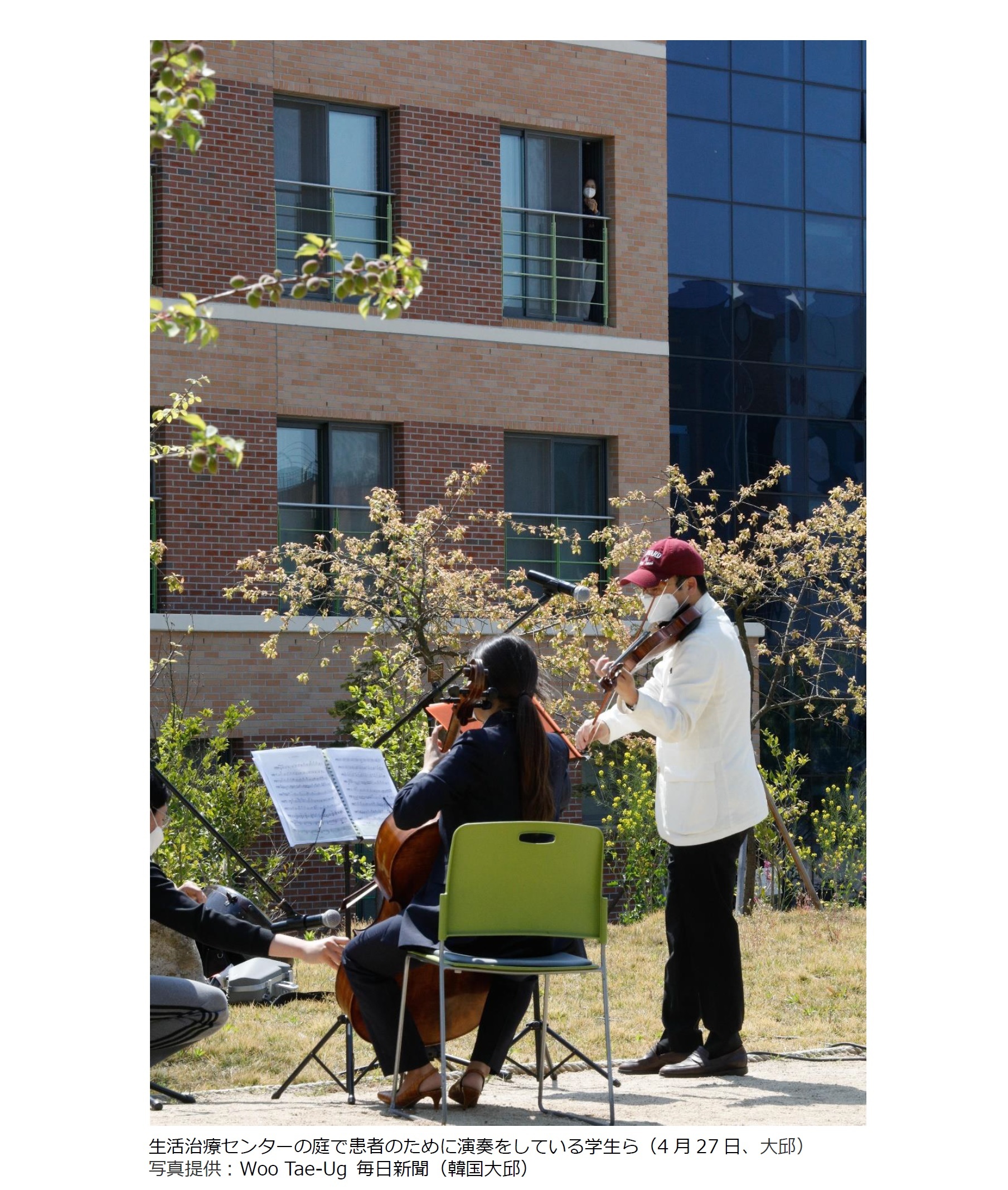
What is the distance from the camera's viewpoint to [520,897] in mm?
4910

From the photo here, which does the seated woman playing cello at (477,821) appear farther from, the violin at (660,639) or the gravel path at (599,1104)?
Result: the violin at (660,639)

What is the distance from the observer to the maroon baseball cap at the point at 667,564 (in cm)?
605

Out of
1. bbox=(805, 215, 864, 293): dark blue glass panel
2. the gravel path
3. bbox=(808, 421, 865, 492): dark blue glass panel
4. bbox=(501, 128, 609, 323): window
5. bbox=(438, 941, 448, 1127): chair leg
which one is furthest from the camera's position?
bbox=(805, 215, 864, 293): dark blue glass panel

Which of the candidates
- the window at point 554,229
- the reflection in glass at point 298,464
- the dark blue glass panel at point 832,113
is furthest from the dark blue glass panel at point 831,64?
the reflection in glass at point 298,464

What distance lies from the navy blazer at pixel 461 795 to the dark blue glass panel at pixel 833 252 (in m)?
15.5

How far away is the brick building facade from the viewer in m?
14.0

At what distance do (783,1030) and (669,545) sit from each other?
2.47 meters

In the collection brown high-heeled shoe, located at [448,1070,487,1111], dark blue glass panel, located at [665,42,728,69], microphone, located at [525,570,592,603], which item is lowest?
brown high-heeled shoe, located at [448,1070,487,1111]

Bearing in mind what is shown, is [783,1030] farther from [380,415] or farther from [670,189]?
[670,189]

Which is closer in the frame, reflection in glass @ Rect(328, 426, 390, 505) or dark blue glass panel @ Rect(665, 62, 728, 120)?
reflection in glass @ Rect(328, 426, 390, 505)

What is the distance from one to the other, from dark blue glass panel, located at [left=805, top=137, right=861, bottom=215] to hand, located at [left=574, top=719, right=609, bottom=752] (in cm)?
1485

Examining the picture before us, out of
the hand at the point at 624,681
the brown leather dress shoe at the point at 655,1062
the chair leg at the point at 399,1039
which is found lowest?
the brown leather dress shoe at the point at 655,1062

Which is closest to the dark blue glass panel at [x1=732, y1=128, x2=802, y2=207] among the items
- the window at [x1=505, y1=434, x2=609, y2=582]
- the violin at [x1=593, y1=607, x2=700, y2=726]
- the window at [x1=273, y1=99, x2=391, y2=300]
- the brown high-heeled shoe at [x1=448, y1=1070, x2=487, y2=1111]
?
the window at [x1=505, y1=434, x2=609, y2=582]

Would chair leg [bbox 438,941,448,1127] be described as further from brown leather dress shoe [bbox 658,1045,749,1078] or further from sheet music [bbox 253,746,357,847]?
brown leather dress shoe [bbox 658,1045,749,1078]
